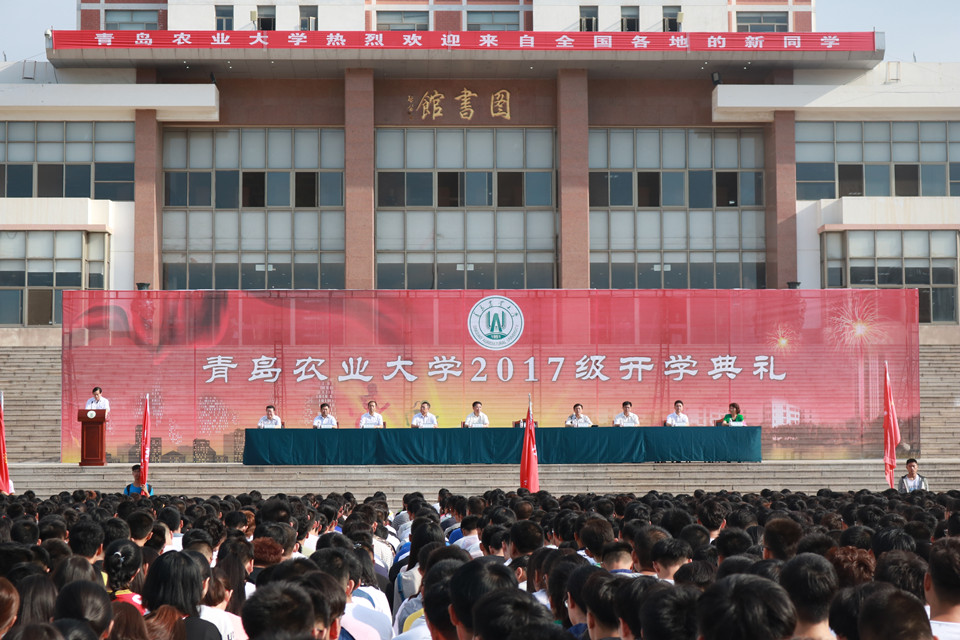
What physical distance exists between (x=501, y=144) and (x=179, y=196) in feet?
32.9

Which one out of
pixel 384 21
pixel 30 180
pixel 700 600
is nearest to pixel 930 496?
pixel 700 600

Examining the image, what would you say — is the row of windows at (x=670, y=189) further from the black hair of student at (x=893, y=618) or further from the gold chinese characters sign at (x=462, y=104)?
the black hair of student at (x=893, y=618)

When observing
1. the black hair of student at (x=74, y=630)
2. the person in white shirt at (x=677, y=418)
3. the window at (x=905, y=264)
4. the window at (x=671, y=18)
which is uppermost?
the window at (x=671, y=18)

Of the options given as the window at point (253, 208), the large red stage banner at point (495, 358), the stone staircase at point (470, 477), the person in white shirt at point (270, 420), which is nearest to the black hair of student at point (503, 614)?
the stone staircase at point (470, 477)

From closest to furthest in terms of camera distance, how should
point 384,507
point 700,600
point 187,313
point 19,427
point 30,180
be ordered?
point 700,600
point 384,507
point 187,313
point 19,427
point 30,180

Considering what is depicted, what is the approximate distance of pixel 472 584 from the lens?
4344 mm

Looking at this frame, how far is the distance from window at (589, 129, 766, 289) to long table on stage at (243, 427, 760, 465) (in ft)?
39.6

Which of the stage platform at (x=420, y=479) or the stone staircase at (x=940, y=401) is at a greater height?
the stone staircase at (x=940, y=401)

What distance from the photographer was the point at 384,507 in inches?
505

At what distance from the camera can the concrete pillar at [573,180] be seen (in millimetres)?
33031

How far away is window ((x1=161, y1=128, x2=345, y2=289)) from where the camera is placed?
110 feet

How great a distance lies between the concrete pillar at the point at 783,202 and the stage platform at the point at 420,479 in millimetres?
11929

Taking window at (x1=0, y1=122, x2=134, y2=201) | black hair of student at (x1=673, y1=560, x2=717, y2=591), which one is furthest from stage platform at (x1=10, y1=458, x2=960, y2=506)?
black hair of student at (x1=673, y1=560, x2=717, y2=591)

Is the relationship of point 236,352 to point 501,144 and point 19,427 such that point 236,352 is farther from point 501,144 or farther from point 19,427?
point 501,144
